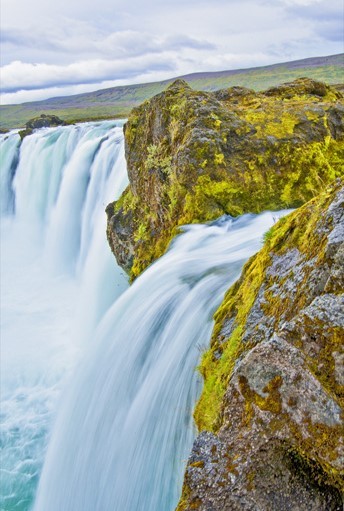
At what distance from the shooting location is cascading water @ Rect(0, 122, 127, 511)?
8.56m

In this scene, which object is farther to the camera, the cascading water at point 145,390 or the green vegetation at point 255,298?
the cascading water at point 145,390

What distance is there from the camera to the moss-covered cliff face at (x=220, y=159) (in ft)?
26.5

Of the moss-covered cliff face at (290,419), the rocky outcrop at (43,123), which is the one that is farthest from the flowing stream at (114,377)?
the rocky outcrop at (43,123)

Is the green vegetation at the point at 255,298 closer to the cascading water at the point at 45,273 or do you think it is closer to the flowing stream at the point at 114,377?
the flowing stream at the point at 114,377

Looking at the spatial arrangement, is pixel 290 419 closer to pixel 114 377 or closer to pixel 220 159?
pixel 114 377

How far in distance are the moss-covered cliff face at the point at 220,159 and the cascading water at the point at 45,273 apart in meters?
2.87

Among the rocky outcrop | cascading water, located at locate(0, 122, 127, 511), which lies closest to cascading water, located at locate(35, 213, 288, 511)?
cascading water, located at locate(0, 122, 127, 511)

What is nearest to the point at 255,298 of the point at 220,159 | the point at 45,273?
the point at 220,159

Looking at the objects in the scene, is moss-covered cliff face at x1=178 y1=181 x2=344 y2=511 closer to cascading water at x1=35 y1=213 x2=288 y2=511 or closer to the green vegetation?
the green vegetation

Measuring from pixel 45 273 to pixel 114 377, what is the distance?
12257 millimetres

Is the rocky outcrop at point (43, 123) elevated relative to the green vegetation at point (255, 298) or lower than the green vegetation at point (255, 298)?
elevated

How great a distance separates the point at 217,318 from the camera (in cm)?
461

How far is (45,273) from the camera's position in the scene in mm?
17141

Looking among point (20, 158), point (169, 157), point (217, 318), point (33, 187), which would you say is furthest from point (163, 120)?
point (20, 158)
